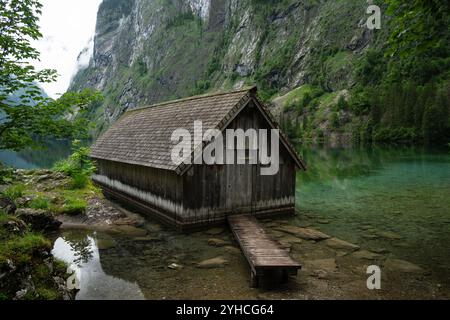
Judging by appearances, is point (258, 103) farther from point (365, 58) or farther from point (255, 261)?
point (365, 58)

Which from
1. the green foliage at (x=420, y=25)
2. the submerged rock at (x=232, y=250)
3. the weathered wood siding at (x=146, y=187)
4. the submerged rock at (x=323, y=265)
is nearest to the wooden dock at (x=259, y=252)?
the submerged rock at (x=232, y=250)

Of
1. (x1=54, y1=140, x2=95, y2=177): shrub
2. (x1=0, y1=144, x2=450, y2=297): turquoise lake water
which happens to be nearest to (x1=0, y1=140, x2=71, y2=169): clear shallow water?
(x1=54, y1=140, x2=95, y2=177): shrub

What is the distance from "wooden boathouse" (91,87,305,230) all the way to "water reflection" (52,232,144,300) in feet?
12.0

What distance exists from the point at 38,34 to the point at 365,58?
12868 cm

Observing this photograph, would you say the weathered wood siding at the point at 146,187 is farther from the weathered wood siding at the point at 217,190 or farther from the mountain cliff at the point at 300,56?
the mountain cliff at the point at 300,56

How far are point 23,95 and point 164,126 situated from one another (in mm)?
10492

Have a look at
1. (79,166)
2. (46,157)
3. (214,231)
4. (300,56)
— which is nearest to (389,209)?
(214,231)

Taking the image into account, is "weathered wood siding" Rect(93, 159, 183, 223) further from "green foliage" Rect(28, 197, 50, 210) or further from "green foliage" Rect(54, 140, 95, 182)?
"green foliage" Rect(28, 197, 50, 210)

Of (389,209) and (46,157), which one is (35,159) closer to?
(46,157)

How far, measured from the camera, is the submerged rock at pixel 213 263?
11266mm

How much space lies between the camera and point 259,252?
10.8 meters

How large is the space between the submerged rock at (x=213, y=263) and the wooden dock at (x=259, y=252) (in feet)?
2.47
